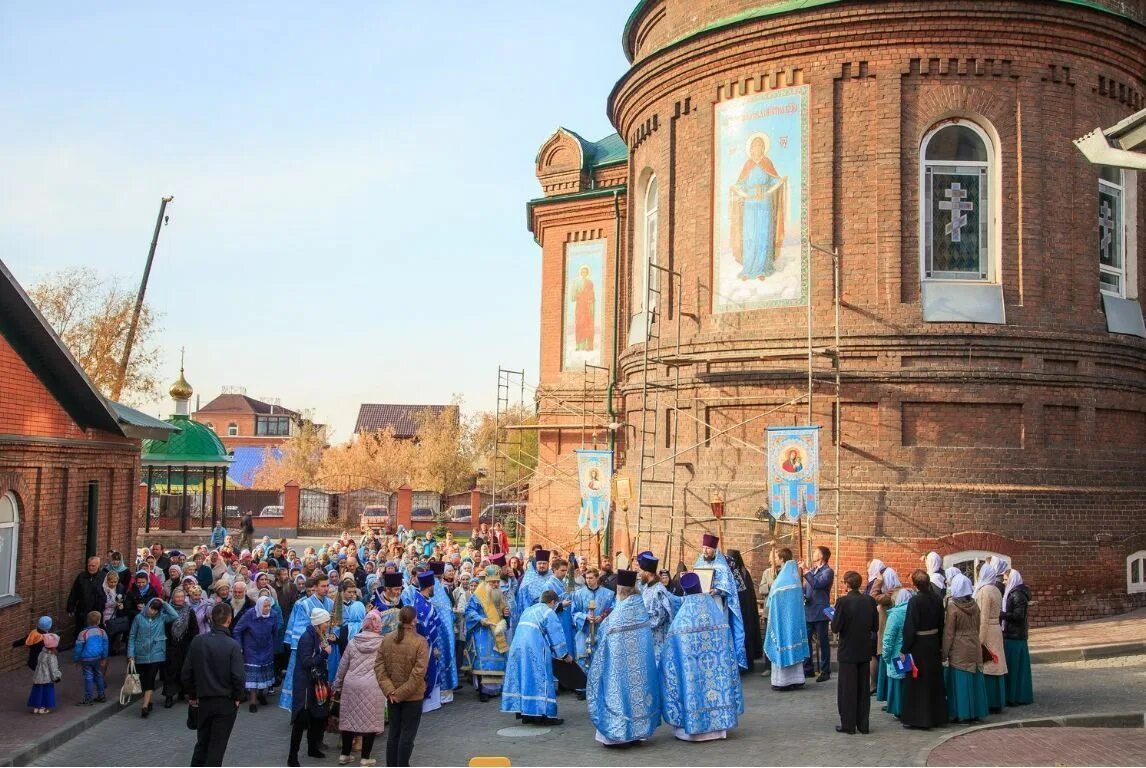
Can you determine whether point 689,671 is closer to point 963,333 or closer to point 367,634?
point 367,634

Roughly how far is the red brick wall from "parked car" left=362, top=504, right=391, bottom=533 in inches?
1042

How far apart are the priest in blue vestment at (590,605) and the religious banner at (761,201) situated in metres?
6.64

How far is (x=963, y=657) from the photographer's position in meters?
10.6

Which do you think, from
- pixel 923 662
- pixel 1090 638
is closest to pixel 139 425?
pixel 923 662

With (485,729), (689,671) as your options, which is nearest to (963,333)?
(689,671)

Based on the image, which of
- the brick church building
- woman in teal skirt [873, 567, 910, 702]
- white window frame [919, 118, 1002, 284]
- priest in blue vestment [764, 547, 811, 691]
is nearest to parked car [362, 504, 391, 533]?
the brick church building

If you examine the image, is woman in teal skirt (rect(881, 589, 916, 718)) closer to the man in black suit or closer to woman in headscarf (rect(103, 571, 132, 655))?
the man in black suit

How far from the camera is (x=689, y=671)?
10.2m

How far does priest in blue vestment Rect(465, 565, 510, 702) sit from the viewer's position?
41.9 ft

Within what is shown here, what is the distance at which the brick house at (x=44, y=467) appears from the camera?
14.7m

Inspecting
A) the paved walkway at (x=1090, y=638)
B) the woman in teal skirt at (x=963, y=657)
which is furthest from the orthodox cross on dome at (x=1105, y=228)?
the woman in teal skirt at (x=963, y=657)

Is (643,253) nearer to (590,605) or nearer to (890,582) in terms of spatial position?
(590,605)

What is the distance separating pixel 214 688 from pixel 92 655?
457 centimetres

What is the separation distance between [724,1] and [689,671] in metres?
12.6
